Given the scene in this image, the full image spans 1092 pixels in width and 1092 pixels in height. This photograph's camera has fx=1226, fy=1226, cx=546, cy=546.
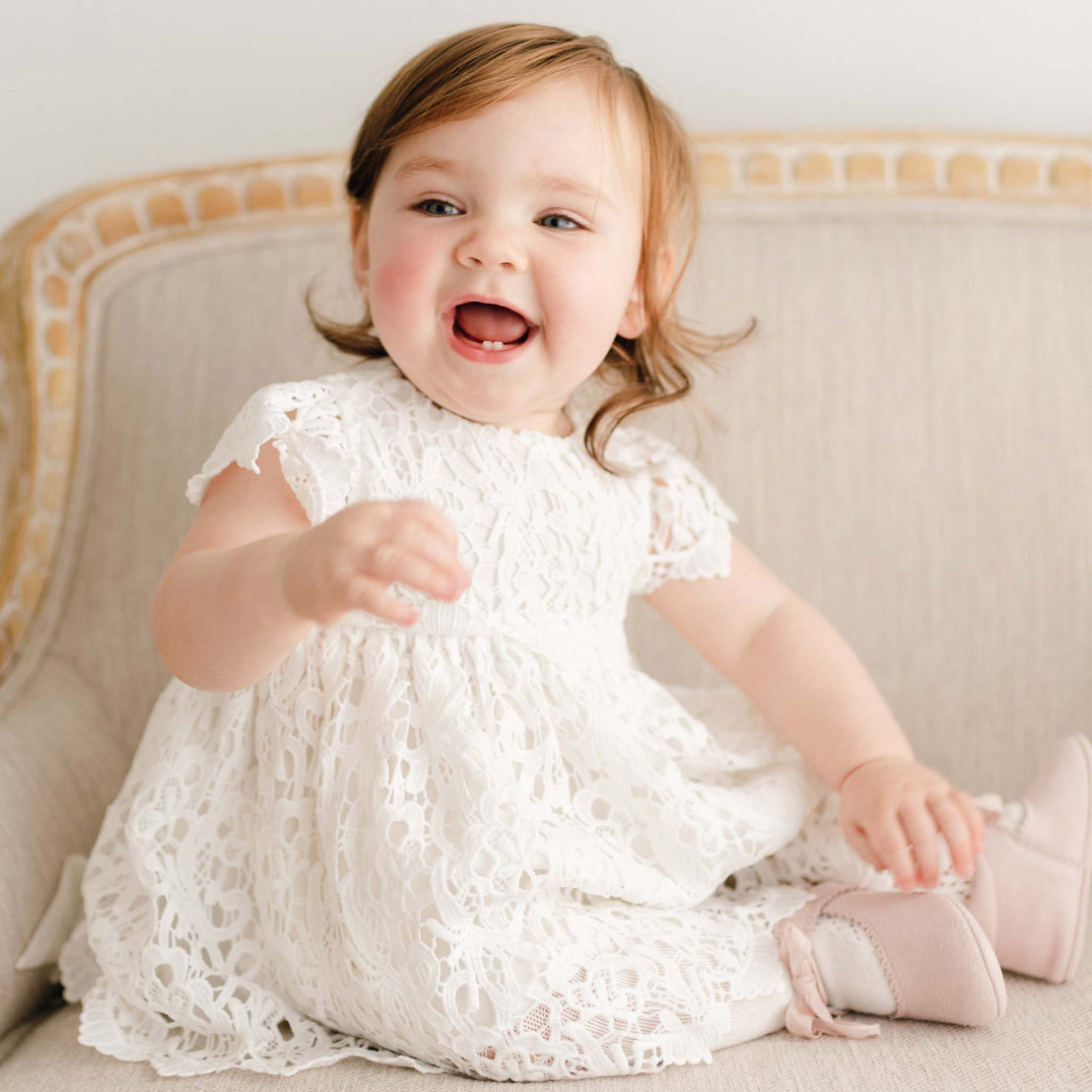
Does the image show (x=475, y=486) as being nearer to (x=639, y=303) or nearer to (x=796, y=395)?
(x=639, y=303)

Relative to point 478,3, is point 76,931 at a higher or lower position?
lower

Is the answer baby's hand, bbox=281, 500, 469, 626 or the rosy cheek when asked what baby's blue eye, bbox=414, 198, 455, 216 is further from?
baby's hand, bbox=281, 500, 469, 626

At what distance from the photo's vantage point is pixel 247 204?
127 cm

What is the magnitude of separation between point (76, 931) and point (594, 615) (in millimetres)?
484

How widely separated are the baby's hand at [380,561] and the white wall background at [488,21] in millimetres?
854

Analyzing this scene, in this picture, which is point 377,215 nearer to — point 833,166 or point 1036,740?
point 833,166

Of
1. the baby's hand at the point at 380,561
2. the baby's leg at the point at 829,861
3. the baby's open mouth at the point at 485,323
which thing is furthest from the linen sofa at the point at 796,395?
the baby's hand at the point at 380,561

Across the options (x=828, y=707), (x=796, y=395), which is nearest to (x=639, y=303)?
(x=796, y=395)

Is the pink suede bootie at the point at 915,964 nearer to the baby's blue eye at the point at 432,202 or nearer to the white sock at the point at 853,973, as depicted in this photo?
the white sock at the point at 853,973

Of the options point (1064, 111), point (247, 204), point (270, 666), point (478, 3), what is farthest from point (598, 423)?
point (1064, 111)

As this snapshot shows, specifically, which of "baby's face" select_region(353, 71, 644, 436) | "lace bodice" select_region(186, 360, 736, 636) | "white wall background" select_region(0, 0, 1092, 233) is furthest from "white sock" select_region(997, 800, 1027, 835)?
"white wall background" select_region(0, 0, 1092, 233)

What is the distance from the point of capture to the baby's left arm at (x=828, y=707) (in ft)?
3.04

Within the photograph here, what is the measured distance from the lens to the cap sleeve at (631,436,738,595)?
1.07 metres

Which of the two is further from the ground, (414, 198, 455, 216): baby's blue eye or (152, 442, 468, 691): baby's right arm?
(414, 198, 455, 216): baby's blue eye
